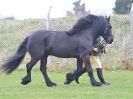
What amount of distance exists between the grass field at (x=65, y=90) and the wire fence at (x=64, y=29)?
8.51 feet

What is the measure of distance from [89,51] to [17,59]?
6.47 ft

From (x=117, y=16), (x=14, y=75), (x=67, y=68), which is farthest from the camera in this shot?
(x=117, y=16)

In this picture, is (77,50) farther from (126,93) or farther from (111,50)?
(111,50)

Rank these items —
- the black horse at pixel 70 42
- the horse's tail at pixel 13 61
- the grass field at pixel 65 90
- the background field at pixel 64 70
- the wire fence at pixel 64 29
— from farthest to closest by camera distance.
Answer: the wire fence at pixel 64 29 → the horse's tail at pixel 13 61 → the black horse at pixel 70 42 → the background field at pixel 64 70 → the grass field at pixel 65 90

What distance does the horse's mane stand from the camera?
1203 cm

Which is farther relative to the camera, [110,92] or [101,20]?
[101,20]

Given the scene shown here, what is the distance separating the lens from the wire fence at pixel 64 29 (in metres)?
16.9

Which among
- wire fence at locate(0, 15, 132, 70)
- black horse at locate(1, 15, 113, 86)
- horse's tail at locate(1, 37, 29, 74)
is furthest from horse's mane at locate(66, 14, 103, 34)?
wire fence at locate(0, 15, 132, 70)

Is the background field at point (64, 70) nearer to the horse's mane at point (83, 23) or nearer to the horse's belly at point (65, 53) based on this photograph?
the horse's belly at point (65, 53)

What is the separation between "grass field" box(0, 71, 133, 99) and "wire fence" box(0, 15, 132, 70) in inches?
102

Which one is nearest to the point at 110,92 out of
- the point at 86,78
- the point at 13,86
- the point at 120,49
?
the point at 13,86

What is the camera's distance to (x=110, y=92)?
10414mm

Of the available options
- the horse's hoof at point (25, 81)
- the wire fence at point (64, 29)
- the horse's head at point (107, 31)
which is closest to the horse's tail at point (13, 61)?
the horse's hoof at point (25, 81)

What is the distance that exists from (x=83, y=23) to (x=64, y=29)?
573 cm
